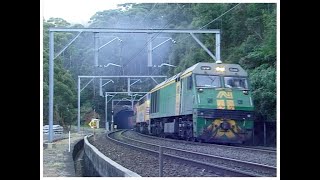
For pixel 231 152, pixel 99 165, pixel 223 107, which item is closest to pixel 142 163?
pixel 99 165

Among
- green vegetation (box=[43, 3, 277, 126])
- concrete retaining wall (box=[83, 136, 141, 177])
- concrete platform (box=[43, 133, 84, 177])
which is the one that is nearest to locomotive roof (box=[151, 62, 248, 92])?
green vegetation (box=[43, 3, 277, 126])

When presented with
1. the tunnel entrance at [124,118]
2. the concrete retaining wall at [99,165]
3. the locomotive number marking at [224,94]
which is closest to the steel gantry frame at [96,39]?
the concrete retaining wall at [99,165]

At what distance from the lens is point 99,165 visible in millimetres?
9117

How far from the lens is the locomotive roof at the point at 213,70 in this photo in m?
10.00

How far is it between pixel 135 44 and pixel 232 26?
155 cm

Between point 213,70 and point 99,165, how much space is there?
2.71 m

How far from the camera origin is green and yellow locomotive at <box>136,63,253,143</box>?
10.4m

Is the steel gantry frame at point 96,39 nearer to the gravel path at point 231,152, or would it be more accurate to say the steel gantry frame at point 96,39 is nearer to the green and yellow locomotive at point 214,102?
the green and yellow locomotive at point 214,102

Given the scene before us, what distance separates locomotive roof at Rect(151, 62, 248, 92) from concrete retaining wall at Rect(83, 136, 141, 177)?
148 cm

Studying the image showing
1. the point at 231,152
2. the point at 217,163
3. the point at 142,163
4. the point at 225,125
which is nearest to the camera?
the point at 217,163

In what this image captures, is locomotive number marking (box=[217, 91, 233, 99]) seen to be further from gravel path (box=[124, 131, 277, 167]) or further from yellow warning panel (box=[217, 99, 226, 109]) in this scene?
gravel path (box=[124, 131, 277, 167])

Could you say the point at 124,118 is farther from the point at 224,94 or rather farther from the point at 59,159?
the point at 59,159
